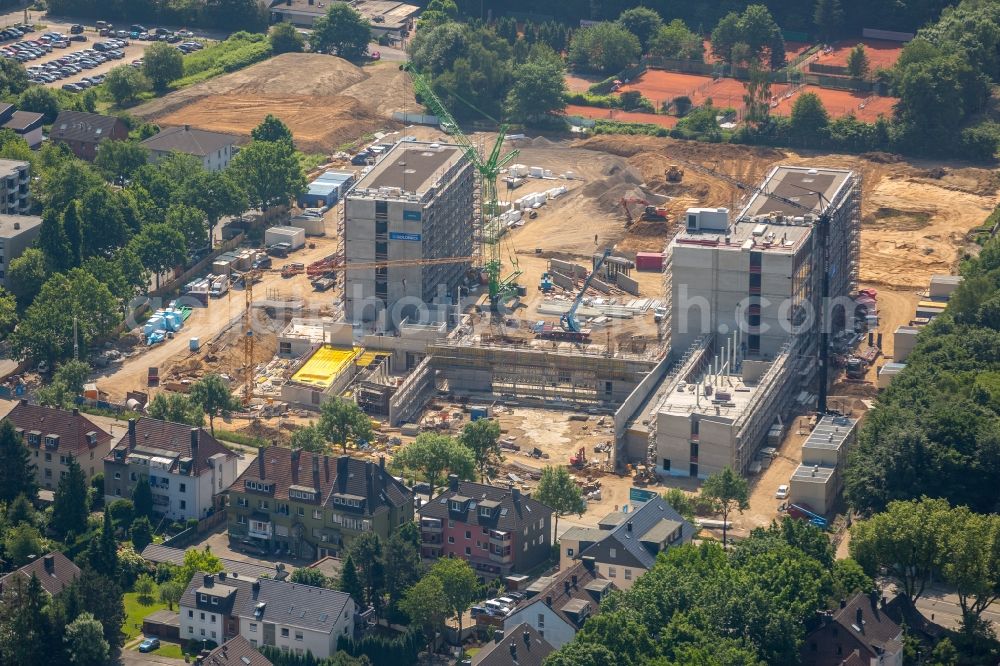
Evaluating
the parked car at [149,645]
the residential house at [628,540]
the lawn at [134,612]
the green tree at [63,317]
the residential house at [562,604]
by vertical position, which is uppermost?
the green tree at [63,317]

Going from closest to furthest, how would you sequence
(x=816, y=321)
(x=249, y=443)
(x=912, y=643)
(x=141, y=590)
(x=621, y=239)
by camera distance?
(x=912, y=643)
(x=141, y=590)
(x=249, y=443)
(x=816, y=321)
(x=621, y=239)

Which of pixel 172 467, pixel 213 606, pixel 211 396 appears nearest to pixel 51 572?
pixel 213 606

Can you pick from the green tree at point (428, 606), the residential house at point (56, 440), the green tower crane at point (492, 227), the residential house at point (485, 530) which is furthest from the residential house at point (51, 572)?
the green tower crane at point (492, 227)

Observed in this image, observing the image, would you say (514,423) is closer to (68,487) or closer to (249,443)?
(249,443)

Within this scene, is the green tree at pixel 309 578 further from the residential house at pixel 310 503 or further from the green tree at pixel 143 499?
the green tree at pixel 143 499

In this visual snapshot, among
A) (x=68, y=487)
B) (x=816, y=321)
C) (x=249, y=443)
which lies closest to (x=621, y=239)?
(x=816, y=321)

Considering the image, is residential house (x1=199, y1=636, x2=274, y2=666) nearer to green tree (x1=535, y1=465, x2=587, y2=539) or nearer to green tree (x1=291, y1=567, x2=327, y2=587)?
green tree (x1=291, y1=567, x2=327, y2=587)
